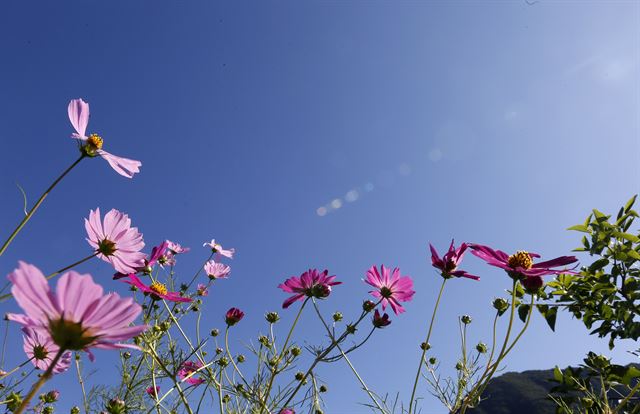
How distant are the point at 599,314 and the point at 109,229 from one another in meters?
1.82

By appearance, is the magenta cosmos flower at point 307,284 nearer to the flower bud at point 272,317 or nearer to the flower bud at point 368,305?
the flower bud at point 368,305

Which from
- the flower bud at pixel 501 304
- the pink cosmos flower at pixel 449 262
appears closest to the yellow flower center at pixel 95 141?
the pink cosmos flower at pixel 449 262

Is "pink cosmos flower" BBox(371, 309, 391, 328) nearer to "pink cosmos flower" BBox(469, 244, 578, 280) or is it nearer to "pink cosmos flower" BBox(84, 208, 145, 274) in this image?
"pink cosmos flower" BBox(469, 244, 578, 280)

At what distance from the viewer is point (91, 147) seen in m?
1.02

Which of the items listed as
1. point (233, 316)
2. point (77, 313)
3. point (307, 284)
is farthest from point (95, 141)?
point (233, 316)

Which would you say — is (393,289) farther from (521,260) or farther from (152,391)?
(152,391)

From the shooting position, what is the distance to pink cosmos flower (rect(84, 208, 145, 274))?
988 millimetres

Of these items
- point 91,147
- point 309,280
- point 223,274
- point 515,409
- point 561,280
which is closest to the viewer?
point 91,147

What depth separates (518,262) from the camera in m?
1.03

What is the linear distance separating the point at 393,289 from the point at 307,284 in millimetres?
348

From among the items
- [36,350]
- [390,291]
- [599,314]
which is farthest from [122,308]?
[599,314]

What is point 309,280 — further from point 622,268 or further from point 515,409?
point 515,409

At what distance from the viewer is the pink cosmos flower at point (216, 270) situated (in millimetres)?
2561

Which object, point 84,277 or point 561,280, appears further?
point 561,280
